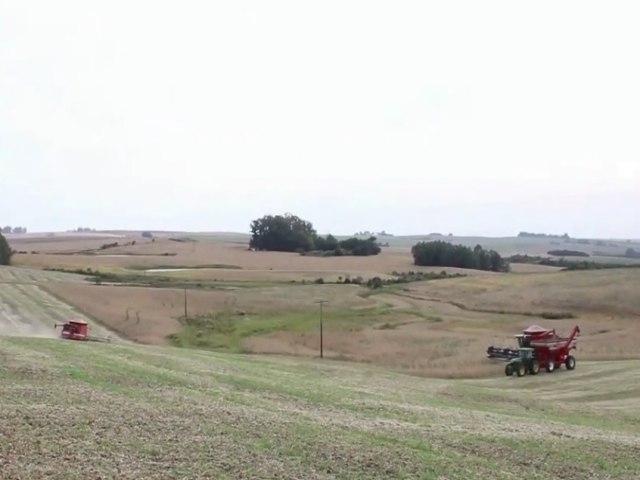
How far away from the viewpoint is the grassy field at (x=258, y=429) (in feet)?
40.6

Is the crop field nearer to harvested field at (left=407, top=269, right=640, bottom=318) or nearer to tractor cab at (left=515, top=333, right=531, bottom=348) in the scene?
tractor cab at (left=515, top=333, right=531, bottom=348)

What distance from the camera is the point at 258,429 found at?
14.8 m

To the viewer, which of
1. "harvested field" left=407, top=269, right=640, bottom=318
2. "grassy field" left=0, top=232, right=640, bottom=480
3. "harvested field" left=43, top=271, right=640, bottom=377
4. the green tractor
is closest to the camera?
"grassy field" left=0, top=232, right=640, bottom=480

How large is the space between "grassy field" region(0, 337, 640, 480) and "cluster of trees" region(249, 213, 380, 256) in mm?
105709

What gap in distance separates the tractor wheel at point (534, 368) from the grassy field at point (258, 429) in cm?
1165

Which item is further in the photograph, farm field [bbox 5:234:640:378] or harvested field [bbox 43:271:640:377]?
farm field [bbox 5:234:640:378]

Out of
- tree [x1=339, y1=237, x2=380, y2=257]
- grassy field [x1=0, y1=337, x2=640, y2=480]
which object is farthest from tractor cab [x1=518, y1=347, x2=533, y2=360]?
tree [x1=339, y1=237, x2=380, y2=257]

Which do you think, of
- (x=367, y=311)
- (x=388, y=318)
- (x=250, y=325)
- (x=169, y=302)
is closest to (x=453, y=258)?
(x=367, y=311)

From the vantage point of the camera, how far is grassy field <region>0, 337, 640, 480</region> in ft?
40.6

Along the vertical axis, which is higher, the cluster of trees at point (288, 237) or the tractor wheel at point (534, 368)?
the cluster of trees at point (288, 237)

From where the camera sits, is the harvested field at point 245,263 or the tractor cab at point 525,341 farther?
the harvested field at point 245,263

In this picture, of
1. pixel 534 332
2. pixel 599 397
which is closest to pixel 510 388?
pixel 599 397

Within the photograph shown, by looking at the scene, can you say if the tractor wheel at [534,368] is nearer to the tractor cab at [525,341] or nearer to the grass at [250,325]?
the tractor cab at [525,341]

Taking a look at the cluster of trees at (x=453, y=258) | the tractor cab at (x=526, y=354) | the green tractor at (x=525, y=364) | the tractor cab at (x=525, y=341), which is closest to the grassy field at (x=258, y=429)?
the green tractor at (x=525, y=364)
